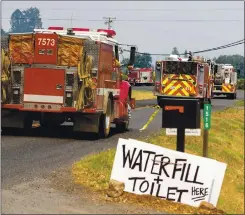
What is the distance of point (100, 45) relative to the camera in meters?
16.3

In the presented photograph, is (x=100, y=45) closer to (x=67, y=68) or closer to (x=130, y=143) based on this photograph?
(x=67, y=68)

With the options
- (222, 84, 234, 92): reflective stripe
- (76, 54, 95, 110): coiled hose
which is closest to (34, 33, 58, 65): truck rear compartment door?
(76, 54, 95, 110): coiled hose

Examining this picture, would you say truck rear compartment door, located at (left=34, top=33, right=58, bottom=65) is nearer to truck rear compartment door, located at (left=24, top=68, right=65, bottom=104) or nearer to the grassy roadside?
truck rear compartment door, located at (left=24, top=68, right=65, bottom=104)

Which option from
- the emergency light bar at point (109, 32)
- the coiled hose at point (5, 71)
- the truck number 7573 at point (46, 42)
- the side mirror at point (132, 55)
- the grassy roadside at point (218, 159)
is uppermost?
the emergency light bar at point (109, 32)

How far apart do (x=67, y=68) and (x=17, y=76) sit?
135 centimetres

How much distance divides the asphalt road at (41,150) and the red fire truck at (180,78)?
12.8 metres

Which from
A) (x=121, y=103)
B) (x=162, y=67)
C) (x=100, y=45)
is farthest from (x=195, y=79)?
(x=100, y=45)

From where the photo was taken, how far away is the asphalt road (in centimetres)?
1042

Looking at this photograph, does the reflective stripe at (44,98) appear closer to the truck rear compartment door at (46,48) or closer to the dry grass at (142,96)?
the truck rear compartment door at (46,48)

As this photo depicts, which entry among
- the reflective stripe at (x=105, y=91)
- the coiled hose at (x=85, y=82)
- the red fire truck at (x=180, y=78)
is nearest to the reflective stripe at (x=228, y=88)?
the red fire truck at (x=180, y=78)

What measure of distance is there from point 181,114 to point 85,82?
23.2ft

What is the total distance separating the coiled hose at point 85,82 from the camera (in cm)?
1603

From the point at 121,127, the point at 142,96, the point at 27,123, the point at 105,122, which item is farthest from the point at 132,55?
the point at 142,96

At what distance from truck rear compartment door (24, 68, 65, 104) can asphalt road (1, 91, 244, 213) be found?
3.56 feet
